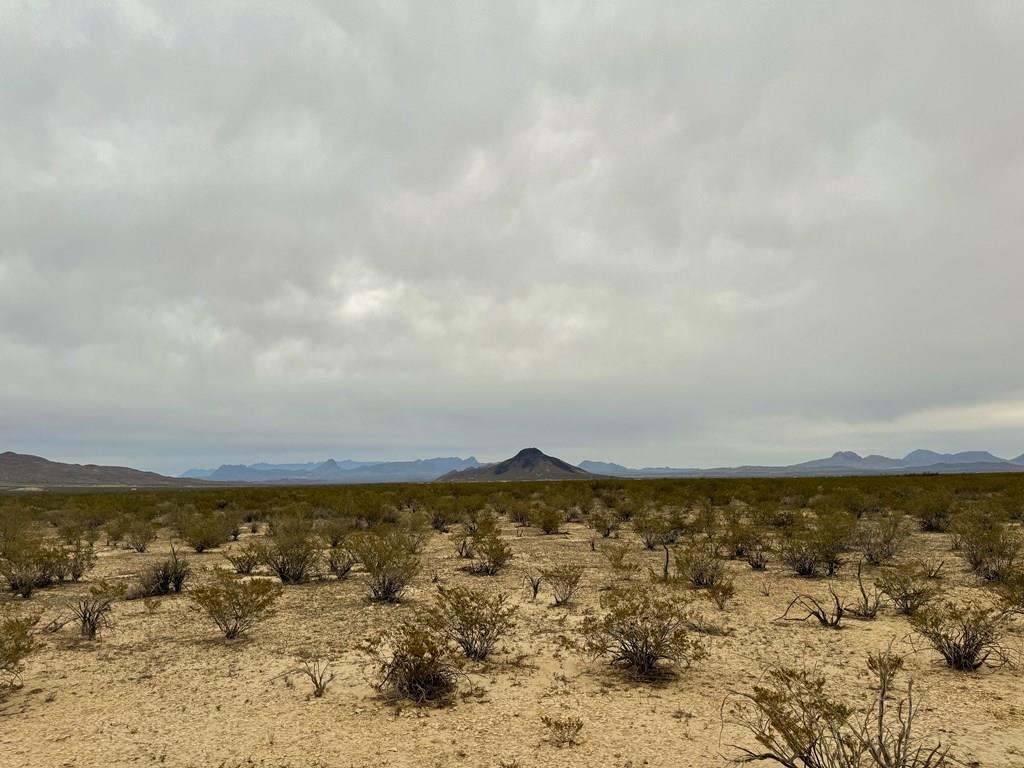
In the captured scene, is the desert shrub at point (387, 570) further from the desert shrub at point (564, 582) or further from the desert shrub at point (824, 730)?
the desert shrub at point (824, 730)

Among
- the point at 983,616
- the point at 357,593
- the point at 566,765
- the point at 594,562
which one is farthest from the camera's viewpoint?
the point at 594,562

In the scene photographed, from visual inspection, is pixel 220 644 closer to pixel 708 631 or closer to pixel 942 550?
pixel 708 631

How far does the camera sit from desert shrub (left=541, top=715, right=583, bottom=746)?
611 cm

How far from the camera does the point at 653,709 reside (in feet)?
22.8

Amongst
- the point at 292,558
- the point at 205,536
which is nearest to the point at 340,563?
the point at 292,558

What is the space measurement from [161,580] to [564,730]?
11.9 m

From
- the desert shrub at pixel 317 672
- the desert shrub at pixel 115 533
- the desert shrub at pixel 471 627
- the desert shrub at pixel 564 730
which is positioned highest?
the desert shrub at pixel 471 627

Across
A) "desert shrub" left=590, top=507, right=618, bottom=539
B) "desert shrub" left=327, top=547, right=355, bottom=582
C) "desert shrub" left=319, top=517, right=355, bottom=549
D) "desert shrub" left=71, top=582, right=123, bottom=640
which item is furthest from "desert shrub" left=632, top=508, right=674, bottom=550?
"desert shrub" left=71, top=582, right=123, bottom=640

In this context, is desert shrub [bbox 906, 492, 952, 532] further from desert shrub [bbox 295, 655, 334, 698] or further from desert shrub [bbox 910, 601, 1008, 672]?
desert shrub [bbox 295, 655, 334, 698]

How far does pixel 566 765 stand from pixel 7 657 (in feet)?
25.5

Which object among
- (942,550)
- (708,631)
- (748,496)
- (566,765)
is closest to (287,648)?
(566,765)

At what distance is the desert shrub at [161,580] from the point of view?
44.4 feet

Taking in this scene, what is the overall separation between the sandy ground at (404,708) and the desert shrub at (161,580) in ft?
7.11

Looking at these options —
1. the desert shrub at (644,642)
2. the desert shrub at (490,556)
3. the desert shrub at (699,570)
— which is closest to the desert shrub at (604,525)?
the desert shrub at (490,556)
